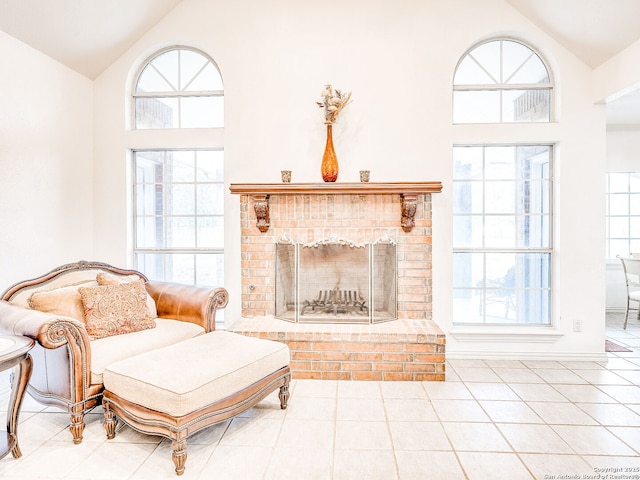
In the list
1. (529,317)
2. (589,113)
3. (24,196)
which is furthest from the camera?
(529,317)

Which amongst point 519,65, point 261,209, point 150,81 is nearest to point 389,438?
point 261,209

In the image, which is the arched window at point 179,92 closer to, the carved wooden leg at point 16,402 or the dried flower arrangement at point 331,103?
the dried flower arrangement at point 331,103

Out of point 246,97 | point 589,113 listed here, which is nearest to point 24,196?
point 246,97

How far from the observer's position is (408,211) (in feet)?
10.4

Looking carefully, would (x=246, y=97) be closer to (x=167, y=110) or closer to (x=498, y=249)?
(x=167, y=110)

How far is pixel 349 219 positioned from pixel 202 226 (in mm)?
1400

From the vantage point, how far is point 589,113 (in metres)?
3.24

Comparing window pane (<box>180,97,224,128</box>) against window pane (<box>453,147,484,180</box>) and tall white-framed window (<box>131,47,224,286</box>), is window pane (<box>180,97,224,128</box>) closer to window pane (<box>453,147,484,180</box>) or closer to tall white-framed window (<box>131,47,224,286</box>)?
tall white-framed window (<box>131,47,224,286</box>)

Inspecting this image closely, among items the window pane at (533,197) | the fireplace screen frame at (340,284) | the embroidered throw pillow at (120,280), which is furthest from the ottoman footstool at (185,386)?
the window pane at (533,197)

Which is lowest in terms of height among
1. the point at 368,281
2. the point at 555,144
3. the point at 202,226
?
the point at 368,281

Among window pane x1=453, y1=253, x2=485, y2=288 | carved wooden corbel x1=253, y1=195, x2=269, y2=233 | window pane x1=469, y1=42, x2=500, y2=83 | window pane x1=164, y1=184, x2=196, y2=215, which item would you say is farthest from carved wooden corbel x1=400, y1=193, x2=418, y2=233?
window pane x1=164, y1=184, x2=196, y2=215

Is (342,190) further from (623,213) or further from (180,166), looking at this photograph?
(623,213)

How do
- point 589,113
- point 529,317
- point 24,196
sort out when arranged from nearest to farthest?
point 24,196 → point 589,113 → point 529,317

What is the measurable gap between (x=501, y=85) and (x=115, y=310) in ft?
11.8
